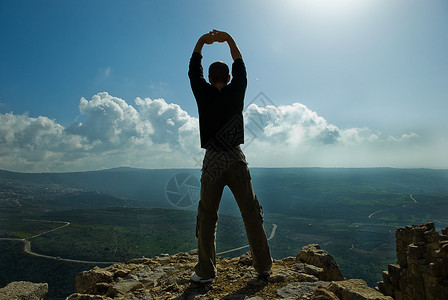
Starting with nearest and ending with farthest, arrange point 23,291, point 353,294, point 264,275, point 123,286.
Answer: point 353,294 < point 264,275 < point 23,291 < point 123,286

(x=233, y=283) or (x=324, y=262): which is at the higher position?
(x=233, y=283)

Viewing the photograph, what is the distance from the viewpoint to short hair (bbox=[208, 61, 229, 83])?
4.91m

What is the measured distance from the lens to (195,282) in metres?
4.74

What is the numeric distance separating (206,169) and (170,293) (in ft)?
7.64

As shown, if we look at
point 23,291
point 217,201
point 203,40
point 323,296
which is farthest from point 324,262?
point 23,291

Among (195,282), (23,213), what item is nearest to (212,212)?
(195,282)

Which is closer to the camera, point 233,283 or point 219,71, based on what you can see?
point 233,283

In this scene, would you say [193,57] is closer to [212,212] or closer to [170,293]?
[212,212]

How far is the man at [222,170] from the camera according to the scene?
4.59 m

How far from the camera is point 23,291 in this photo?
5180 mm

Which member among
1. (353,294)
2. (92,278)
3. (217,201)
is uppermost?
(217,201)

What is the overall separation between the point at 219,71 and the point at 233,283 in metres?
4.07

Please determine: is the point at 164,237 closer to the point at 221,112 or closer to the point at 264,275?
the point at 264,275

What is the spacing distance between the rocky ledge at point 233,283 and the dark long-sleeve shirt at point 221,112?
2556 millimetres
